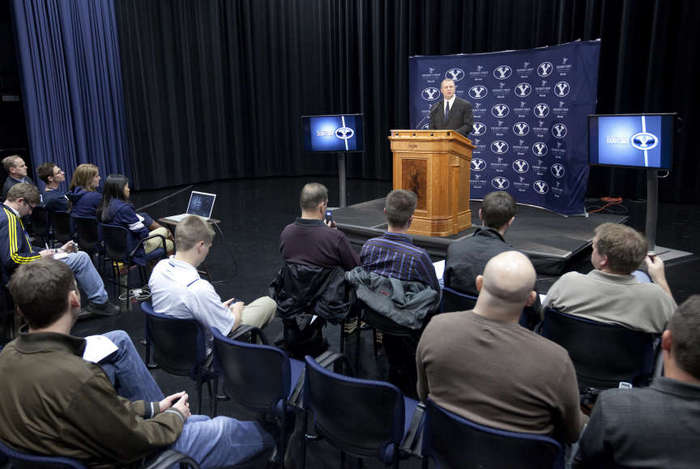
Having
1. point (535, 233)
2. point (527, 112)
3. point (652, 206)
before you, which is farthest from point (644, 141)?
point (527, 112)

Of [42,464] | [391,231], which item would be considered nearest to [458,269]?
[391,231]

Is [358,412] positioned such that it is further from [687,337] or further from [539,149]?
[539,149]

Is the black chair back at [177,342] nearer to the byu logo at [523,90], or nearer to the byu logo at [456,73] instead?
the byu logo at [523,90]

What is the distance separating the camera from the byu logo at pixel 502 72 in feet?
25.2

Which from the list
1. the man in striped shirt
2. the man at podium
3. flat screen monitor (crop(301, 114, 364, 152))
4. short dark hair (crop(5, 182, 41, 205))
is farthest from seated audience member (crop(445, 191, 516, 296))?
flat screen monitor (crop(301, 114, 364, 152))

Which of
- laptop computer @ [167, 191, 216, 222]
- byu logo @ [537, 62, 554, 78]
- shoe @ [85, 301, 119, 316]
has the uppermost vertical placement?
byu logo @ [537, 62, 554, 78]

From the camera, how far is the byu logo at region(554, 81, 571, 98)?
6789 mm

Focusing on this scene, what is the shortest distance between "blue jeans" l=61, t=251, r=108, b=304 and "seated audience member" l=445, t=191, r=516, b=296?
2.94 meters

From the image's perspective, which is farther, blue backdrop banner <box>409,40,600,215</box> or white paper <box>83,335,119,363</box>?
blue backdrop banner <box>409,40,600,215</box>

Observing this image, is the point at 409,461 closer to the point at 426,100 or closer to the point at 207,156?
the point at 426,100

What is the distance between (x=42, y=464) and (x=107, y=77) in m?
10.0

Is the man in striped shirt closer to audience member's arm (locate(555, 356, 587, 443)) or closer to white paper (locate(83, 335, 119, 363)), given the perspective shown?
audience member's arm (locate(555, 356, 587, 443))

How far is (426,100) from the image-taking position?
866 centimetres

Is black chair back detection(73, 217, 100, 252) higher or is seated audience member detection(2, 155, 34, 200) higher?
seated audience member detection(2, 155, 34, 200)
